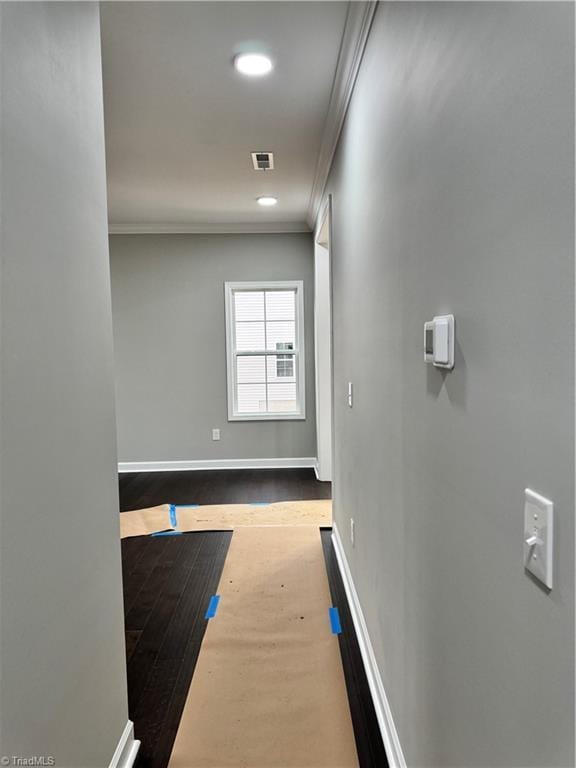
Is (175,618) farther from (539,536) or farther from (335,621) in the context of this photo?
(539,536)

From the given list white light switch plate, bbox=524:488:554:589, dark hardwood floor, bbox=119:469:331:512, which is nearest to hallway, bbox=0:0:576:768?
white light switch plate, bbox=524:488:554:589

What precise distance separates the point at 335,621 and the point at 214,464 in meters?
3.26

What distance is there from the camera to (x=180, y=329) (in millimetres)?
5312

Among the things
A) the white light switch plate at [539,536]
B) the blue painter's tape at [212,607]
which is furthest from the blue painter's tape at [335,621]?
the white light switch plate at [539,536]

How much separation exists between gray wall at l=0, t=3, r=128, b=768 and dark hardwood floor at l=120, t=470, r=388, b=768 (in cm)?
36

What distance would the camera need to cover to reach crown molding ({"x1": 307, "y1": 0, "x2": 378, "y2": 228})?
176 centimetres

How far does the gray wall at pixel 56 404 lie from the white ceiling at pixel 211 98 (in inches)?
26.2

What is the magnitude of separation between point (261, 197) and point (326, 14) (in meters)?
2.47

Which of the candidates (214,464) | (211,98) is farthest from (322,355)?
(211,98)

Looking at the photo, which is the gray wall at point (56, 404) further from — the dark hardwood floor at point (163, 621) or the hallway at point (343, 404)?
the dark hardwood floor at point (163, 621)

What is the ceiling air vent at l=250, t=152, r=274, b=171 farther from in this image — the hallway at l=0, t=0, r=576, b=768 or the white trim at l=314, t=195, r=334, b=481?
the white trim at l=314, t=195, r=334, b=481

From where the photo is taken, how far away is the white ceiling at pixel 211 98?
186 cm

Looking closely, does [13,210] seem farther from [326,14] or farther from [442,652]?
[326,14]

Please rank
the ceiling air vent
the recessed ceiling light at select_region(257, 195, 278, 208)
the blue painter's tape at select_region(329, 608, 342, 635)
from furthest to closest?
the recessed ceiling light at select_region(257, 195, 278, 208) < the ceiling air vent < the blue painter's tape at select_region(329, 608, 342, 635)
